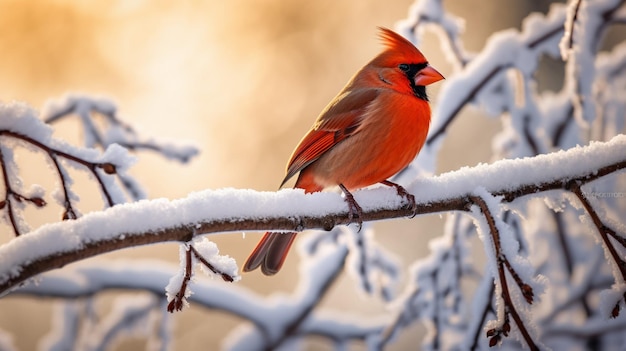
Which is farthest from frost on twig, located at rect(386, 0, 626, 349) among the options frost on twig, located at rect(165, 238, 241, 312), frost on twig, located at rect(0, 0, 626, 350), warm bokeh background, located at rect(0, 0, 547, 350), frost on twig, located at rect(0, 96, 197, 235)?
warm bokeh background, located at rect(0, 0, 547, 350)

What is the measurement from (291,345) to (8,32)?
→ 3959 millimetres

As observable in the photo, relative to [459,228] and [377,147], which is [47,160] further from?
[459,228]

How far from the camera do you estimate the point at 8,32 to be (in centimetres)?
536

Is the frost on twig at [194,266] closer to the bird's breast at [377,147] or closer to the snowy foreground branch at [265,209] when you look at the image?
the snowy foreground branch at [265,209]

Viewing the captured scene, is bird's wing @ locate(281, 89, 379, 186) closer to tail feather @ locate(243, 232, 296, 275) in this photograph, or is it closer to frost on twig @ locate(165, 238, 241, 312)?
tail feather @ locate(243, 232, 296, 275)

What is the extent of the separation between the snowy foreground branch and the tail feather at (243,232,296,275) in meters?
0.51

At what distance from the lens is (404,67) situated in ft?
8.36

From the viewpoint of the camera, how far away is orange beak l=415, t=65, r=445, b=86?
2.46 meters

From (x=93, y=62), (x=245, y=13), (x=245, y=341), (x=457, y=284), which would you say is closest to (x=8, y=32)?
(x=93, y=62)

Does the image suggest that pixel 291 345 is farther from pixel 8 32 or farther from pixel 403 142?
pixel 8 32

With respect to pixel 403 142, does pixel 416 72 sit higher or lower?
higher

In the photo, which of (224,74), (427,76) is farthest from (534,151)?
(224,74)

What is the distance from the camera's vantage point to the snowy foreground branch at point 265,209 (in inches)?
47.2

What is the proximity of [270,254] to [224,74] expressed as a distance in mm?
4753
